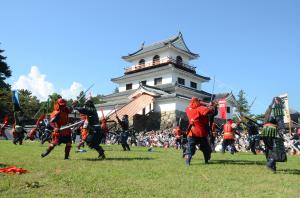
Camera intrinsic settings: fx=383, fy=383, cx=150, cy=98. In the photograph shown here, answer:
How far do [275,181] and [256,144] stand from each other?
14.4 meters

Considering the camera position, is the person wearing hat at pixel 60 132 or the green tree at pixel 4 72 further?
the green tree at pixel 4 72

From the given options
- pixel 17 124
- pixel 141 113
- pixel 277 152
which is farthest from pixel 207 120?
pixel 141 113

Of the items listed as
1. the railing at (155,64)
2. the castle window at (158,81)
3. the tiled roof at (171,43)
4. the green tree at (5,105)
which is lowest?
the green tree at (5,105)

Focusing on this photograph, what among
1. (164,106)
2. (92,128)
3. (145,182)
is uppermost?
(164,106)

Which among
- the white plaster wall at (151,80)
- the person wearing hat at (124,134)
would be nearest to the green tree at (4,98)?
the white plaster wall at (151,80)

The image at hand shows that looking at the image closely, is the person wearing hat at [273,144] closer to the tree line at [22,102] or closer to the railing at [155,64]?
the tree line at [22,102]

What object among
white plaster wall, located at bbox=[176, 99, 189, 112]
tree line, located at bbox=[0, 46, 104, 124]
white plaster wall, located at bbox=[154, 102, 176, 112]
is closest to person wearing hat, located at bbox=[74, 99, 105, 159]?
tree line, located at bbox=[0, 46, 104, 124]

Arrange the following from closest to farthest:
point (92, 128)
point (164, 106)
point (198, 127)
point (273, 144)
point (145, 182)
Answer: point (145, 182), point (273, 144), point (198, 127), point (92, 128), point (164, 106)

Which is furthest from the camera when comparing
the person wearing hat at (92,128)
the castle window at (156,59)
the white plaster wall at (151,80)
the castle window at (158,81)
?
the castle window at (156,59)

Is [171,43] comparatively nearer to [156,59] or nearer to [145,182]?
[156,59]

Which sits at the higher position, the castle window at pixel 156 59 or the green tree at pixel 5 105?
→ the castle window at pixel 156 59

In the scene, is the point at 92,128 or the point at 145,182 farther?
the point at 92,128

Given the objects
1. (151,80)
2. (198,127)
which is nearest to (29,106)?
(151,80)

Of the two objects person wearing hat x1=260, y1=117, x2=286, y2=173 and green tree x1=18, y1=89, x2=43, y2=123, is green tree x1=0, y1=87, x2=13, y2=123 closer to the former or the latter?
green tree x1=18, y1=89, x2=43, y2=123
